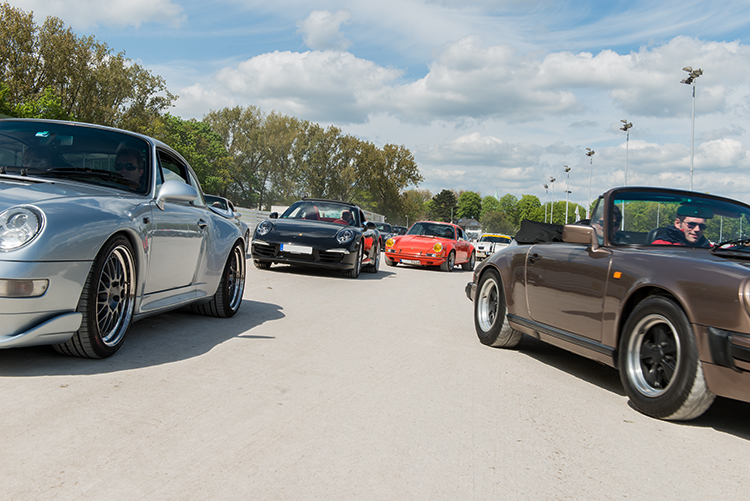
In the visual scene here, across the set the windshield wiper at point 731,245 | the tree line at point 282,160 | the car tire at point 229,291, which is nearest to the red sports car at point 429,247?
Result: the car tire at point 229,291

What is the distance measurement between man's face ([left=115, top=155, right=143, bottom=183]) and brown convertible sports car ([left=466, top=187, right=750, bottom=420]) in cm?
327

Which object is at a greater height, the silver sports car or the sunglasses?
the sunglasses

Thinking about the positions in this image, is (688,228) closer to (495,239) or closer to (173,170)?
(173,170)

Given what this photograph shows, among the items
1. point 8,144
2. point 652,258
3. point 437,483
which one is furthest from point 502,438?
point 8,144

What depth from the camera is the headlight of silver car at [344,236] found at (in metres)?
12.0

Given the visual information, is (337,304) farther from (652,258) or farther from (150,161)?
(652,258)

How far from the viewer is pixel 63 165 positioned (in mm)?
4828

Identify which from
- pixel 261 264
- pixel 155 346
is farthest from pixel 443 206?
pixel 155 346

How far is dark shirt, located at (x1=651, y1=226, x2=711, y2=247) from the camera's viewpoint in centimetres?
460

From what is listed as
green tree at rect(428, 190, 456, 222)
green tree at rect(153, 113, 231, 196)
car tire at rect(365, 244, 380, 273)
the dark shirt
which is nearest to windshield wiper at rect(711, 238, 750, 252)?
the dark shirt

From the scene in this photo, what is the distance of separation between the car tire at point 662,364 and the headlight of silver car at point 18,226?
3618 millimetres

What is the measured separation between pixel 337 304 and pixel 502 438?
5.26 m

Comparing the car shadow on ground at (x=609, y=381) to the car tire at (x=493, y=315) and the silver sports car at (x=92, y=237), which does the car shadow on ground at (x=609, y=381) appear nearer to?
the car tire at (x=493, y=315)

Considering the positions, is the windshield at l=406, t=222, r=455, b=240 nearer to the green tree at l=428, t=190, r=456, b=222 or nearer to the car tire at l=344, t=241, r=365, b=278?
the car tire at l=344, t=241, r=365, b=278
